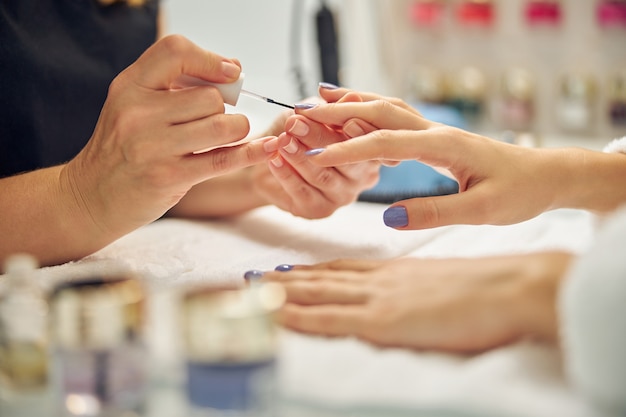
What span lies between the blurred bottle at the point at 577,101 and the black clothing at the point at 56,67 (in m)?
1.23

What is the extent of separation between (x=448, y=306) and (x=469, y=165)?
318 mm

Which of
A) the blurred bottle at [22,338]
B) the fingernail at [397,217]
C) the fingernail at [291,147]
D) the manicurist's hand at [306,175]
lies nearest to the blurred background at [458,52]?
the manicurist's hand at [306,175]

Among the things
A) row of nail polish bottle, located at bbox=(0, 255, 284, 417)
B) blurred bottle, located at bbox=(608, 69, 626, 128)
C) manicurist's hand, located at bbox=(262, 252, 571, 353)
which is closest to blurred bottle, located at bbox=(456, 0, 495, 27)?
blurred bottle, located at bbox=(608, 69, 626, 128)

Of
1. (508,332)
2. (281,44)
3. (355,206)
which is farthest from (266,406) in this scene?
(281,44)

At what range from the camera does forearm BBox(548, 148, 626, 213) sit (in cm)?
92

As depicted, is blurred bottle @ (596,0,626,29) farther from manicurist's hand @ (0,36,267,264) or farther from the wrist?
the wrist

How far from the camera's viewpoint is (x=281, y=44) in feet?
6.56

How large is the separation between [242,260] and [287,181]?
135mm

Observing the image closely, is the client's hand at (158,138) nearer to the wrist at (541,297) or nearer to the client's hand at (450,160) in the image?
the client's hand at (450,160)

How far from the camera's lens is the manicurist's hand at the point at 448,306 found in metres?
0.56

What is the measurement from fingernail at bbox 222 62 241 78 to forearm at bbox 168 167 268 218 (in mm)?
322

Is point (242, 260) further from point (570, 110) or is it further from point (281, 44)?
point (570, 110)

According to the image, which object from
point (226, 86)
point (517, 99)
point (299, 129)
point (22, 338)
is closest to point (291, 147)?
point (299, 129)

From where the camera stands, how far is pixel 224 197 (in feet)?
3.84
